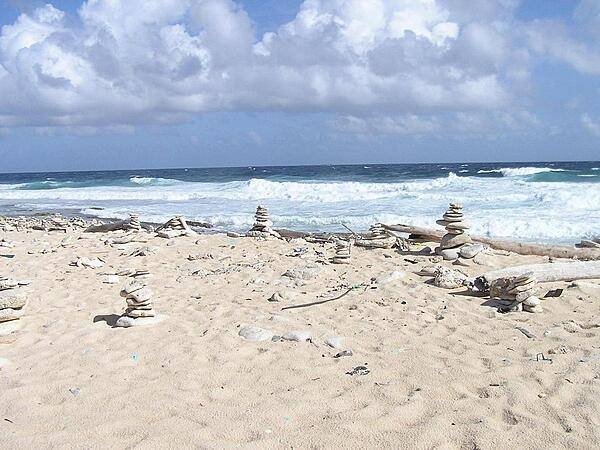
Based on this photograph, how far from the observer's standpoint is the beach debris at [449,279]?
668 cm

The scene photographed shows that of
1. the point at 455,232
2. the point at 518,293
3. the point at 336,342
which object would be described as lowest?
the point at 336,342

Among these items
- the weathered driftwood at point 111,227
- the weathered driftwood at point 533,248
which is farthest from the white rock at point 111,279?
the weathered driftwood at point 111,227

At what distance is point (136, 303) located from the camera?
5441 mm

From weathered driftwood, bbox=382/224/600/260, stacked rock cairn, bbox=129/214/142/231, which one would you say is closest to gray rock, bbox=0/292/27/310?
weathered driftwood, bbox=382/224/600/260

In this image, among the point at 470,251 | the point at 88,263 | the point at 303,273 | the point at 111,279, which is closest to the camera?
the point at 111,279

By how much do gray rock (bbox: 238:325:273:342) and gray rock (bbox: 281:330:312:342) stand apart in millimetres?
157

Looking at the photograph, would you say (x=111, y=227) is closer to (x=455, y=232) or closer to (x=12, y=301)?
(x=12, y=301)

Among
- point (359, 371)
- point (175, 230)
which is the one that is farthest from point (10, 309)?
point (175, 230)

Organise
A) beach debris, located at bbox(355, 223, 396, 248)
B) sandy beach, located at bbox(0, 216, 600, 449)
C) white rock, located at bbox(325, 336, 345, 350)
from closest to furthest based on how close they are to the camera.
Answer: sandy beach, located at bbox(0, 216, 600, 449), white rock, located at bbox(325, 336, 345, 350), beach debris, located at bbox(355, 223, 396, 248)

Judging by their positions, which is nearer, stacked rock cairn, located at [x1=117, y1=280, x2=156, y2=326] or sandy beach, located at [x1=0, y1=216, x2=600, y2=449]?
sandy beach, located at [x1=0, y1=216, x2=600, y2=449]

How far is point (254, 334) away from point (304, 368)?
900 mm

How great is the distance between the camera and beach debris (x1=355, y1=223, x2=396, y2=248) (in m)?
9.56

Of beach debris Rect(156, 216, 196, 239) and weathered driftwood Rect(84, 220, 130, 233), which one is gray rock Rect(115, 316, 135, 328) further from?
weathered driftwood Rect(84, 220, 130, 233)

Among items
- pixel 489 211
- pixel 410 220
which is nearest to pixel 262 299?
pixel 410 220
